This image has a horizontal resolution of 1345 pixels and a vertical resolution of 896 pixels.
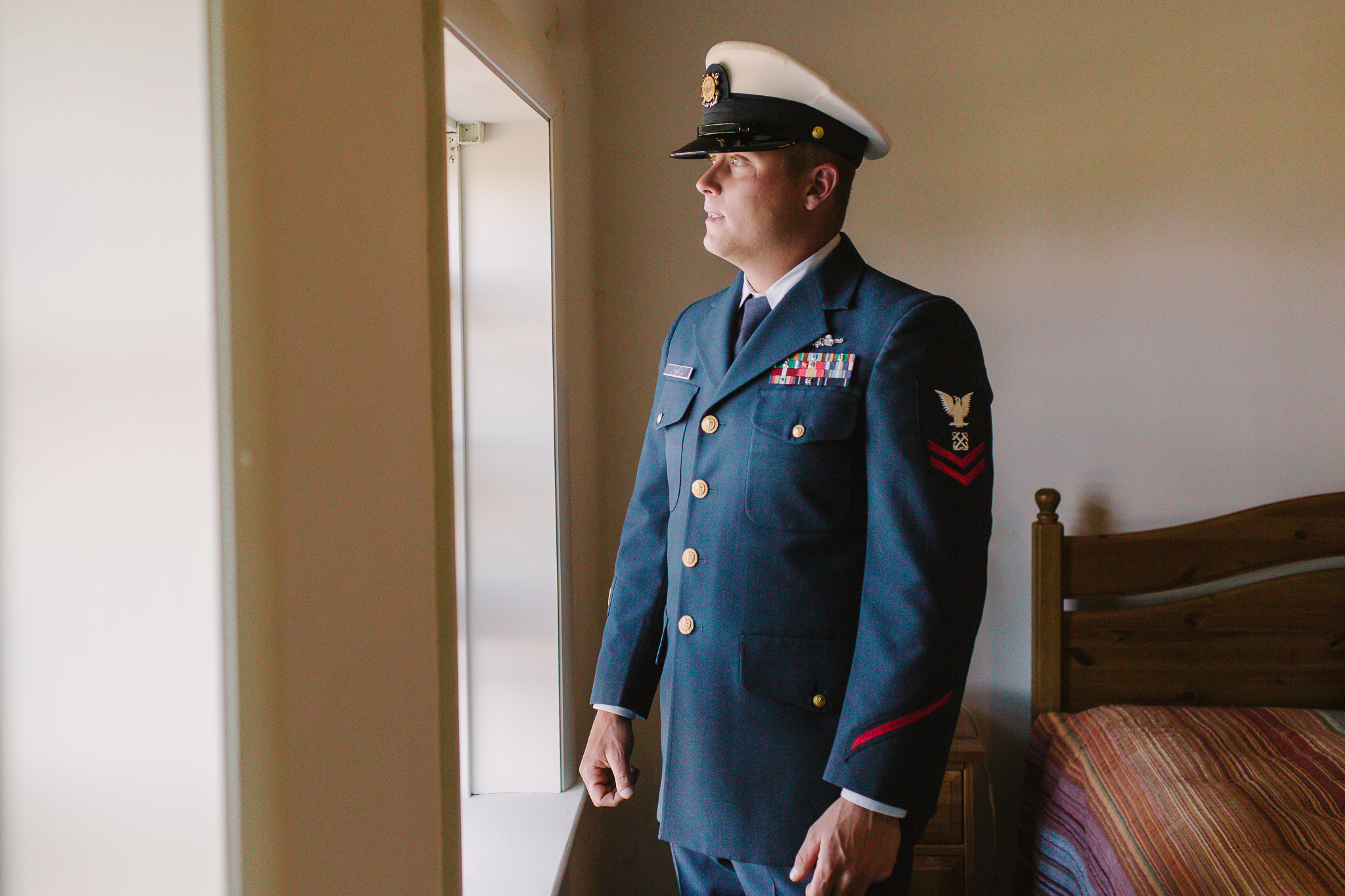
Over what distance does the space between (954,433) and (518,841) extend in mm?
990

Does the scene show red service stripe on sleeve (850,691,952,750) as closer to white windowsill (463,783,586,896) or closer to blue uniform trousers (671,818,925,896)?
blue uniform trousers (671,818,925,896)

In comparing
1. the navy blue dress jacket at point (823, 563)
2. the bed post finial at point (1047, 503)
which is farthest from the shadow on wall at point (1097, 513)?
the navy blue dress jacket at point (823, 563)

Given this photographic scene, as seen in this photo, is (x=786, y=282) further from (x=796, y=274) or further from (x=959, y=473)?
(x=959, y=473)

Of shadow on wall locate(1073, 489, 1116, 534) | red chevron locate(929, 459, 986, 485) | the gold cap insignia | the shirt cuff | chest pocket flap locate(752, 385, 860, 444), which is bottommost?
the shirt cuff

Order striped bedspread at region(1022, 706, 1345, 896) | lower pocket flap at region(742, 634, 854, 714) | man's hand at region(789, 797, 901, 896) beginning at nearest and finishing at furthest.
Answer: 1. man's hand at region(789, 797, 901, 896)
2. lower pocket flap at region(742, 634, 854, 714)
3. striped bedspread at region(1022, 706, 1345, 896)

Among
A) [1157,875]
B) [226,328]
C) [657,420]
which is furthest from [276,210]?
[1157,875]

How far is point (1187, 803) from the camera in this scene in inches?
59.8

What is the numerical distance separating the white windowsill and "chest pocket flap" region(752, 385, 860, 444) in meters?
0.77

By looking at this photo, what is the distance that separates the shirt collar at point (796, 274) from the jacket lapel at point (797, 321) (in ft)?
0.04

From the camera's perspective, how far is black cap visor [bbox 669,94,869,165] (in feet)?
3.73

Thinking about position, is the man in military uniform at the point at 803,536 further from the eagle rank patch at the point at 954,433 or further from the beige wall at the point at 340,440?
the beige wall at the point at 340,440

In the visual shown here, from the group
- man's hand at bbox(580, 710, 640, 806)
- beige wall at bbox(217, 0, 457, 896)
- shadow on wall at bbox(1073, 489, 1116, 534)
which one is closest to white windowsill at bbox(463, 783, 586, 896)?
man's hand at bbox(580, 710, 640, 806)

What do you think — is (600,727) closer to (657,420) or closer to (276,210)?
(657,420)

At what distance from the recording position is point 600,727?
1.24 metres
